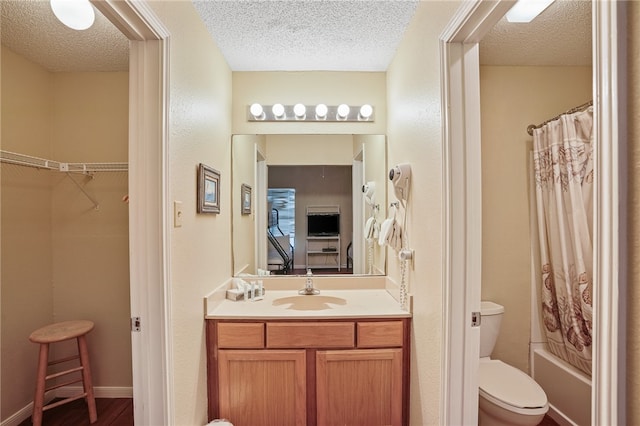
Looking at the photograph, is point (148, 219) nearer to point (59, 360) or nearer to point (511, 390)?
point (59, 360)

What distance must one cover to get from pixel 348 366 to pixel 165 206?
1.36m

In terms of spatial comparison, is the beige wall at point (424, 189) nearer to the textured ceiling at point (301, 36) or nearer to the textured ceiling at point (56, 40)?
the textured ceiling at point (301, 36)

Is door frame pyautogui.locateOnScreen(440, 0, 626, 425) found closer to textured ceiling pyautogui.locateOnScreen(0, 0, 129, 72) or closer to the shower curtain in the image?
the shower curtain

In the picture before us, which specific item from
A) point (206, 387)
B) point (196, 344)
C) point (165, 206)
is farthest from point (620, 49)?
point (206, 387)

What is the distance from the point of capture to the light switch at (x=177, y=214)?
1.41 meters

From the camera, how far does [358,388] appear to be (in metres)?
1.85

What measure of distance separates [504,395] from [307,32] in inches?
91.8

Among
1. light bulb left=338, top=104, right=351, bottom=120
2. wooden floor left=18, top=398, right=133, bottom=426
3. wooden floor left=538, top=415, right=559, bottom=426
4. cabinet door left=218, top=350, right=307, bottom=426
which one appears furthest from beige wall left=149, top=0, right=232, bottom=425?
wooden floor left=538, top=415, right=559, bottom=426

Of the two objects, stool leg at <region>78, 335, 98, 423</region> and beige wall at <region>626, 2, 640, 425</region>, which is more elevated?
beige wall at <region>626, 2, 640, 425</region>

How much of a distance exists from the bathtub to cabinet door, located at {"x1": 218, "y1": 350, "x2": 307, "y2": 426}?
5.36 feet

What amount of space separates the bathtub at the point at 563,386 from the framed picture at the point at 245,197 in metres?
2.30

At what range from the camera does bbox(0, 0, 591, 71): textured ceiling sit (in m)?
1.68

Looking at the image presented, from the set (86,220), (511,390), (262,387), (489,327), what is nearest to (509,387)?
(511,390)

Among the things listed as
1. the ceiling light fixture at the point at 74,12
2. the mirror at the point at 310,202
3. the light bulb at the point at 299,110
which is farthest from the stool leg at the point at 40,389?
the light bulb at the point at 299,110
